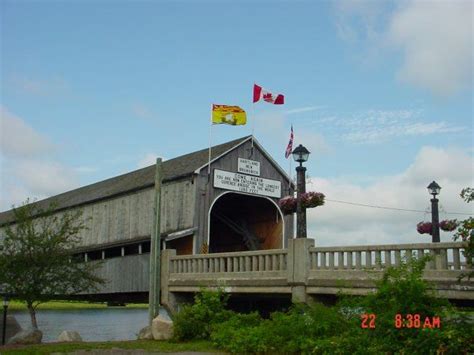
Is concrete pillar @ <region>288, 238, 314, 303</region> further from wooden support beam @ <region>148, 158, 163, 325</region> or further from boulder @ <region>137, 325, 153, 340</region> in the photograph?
wooden support beam @ <region>148, 158, 163, 325</region>

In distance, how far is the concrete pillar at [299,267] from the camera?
17.5 m

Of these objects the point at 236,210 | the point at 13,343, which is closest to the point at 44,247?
the point at 13,343

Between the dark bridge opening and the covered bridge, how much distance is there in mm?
47

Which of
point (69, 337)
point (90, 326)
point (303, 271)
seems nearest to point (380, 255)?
point (303, 271)

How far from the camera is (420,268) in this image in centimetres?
1295

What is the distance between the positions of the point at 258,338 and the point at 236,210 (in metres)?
17.5

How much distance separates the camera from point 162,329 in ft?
60.8

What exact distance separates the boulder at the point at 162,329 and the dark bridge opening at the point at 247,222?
1094 centimetres

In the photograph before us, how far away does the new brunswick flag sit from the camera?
26.5m

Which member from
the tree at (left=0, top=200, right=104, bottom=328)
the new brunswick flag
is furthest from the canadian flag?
the tree at (left=0, top=200, right=104, bottom=328)

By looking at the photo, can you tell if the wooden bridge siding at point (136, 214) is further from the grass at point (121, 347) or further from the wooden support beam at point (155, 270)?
the grass at point (121, 347)

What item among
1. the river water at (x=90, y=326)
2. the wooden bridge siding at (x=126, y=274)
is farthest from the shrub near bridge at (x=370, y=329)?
the river water at (x=90, y=326)

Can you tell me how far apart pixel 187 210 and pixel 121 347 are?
31.1 ft

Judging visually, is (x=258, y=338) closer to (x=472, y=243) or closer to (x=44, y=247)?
(x=472, y=243)
